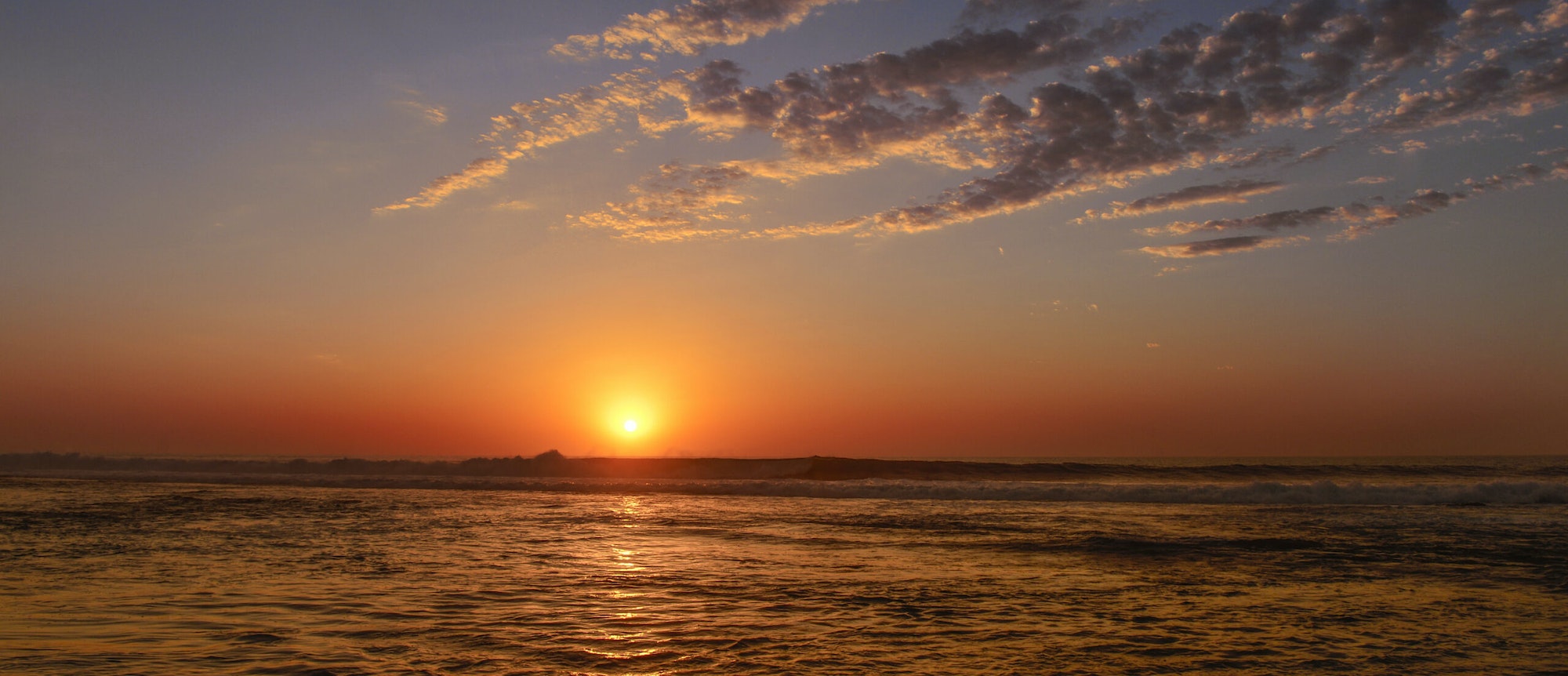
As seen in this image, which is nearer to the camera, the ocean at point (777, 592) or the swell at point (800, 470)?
the ocean at point (777, 592)

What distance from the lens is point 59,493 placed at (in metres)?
24.6

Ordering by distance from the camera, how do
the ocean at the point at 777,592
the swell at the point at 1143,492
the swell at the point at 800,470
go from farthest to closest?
the swell at the point at 800,470 < the swell at the point at 1143,492 < the ocean at the point at 777,592

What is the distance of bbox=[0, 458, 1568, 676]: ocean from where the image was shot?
5797mm

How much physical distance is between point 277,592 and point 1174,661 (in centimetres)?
782

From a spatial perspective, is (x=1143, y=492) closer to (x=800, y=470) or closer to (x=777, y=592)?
(x=777, y=592)

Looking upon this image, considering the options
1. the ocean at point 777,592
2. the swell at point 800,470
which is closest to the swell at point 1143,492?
the ocean at point 777,592

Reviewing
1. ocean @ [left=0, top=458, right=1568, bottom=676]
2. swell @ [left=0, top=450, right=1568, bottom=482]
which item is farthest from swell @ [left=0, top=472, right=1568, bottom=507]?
swell @ [left=0, top=450, right=1568, bottom=482]

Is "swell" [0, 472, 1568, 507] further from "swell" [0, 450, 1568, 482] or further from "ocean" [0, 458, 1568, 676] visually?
"swell" [0, 450, 1568, 482]

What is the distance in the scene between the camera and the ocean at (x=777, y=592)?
5.80 meters

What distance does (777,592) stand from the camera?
849cm

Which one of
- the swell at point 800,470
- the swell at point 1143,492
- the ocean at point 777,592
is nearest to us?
the ocean at point 777,592

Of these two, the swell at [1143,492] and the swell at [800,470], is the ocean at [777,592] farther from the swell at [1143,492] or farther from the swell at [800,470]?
the swell at [800,470]

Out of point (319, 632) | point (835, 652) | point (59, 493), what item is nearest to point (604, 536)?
point (319, 632)

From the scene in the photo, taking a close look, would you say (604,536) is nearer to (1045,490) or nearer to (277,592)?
(277,592)
